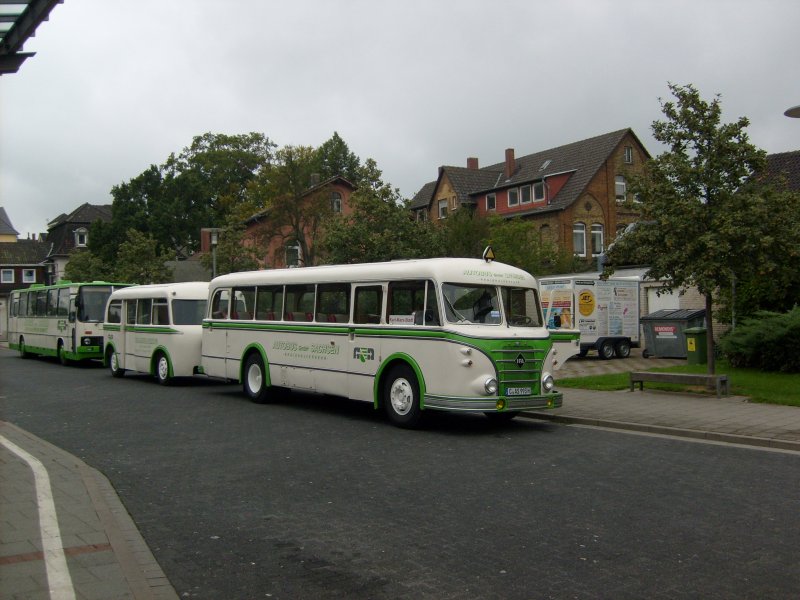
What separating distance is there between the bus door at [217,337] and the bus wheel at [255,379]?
2.49 feet

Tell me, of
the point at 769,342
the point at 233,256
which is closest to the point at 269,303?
the point at 769,342

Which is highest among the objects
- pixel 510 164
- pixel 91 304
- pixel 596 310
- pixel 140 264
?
pixel 510 164

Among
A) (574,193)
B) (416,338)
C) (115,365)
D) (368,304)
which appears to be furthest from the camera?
(574,193)

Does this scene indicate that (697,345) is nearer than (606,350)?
Yes

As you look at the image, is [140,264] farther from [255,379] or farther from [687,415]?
[687,415]

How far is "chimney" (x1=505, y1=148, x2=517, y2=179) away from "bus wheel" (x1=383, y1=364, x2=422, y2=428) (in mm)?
49146

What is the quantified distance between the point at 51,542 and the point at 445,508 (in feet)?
11.0

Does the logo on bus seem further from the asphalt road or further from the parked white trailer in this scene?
the parked white trailer

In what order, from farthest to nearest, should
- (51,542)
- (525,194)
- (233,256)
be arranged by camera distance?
1. (525,194)
2. (233,256)
3. (51,542)

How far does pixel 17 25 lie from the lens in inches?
257

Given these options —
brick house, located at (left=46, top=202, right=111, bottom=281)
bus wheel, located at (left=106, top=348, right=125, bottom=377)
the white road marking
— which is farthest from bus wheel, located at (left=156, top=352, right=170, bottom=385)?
brick house, located at (left=46, top=202, right=111, bottom=281)

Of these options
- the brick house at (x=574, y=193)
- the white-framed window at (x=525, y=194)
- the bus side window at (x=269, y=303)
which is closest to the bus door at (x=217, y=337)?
the bus side window at (x=269, y=303)

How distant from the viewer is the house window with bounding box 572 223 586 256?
53062 mm

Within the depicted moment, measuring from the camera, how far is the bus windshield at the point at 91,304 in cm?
2884
